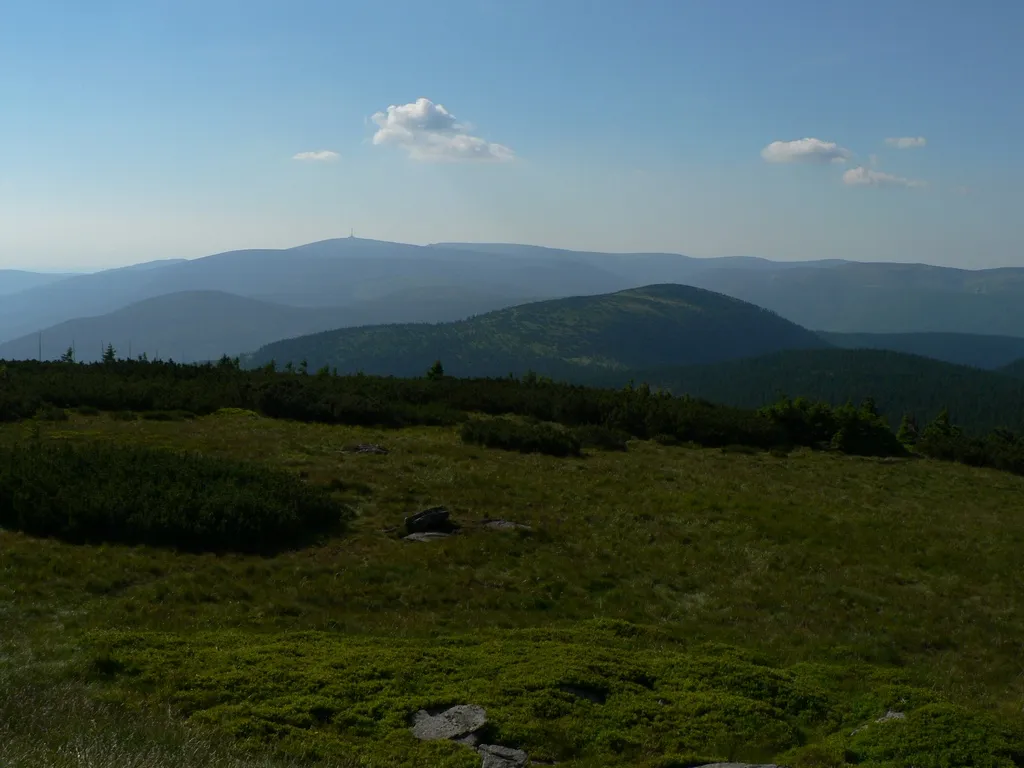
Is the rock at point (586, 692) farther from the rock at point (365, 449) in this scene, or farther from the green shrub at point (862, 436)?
the green shrub at point (862, 436)

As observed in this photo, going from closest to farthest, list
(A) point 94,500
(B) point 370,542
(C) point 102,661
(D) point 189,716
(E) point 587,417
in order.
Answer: (D) point 189,716, (C) point 102,661, (A) point 94,500, (B) point 370,542, (E) point 587,417

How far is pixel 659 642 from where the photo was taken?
44.3 ft

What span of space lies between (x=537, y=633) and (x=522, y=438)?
20.1 metres

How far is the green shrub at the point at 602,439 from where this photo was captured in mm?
35781

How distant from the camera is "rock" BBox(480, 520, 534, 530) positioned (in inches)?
786

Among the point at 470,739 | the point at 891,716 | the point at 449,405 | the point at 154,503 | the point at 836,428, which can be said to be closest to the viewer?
the point at 470,739

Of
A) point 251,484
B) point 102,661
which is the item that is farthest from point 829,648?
point 251,484

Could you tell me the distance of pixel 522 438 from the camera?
33125 mm

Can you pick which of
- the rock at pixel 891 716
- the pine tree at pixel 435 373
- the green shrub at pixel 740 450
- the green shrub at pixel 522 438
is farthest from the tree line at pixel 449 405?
the rock at pixel 891 716

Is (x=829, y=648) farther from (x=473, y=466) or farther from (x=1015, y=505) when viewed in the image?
(x=1015, y=505)

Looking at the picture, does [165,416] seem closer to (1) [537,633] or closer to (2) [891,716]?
(1) [537,633]

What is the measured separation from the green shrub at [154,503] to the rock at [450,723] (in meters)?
9.08

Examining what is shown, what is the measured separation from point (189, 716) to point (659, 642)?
25.9 ft

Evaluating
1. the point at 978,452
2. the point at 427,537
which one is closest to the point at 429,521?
the point at 427,537
